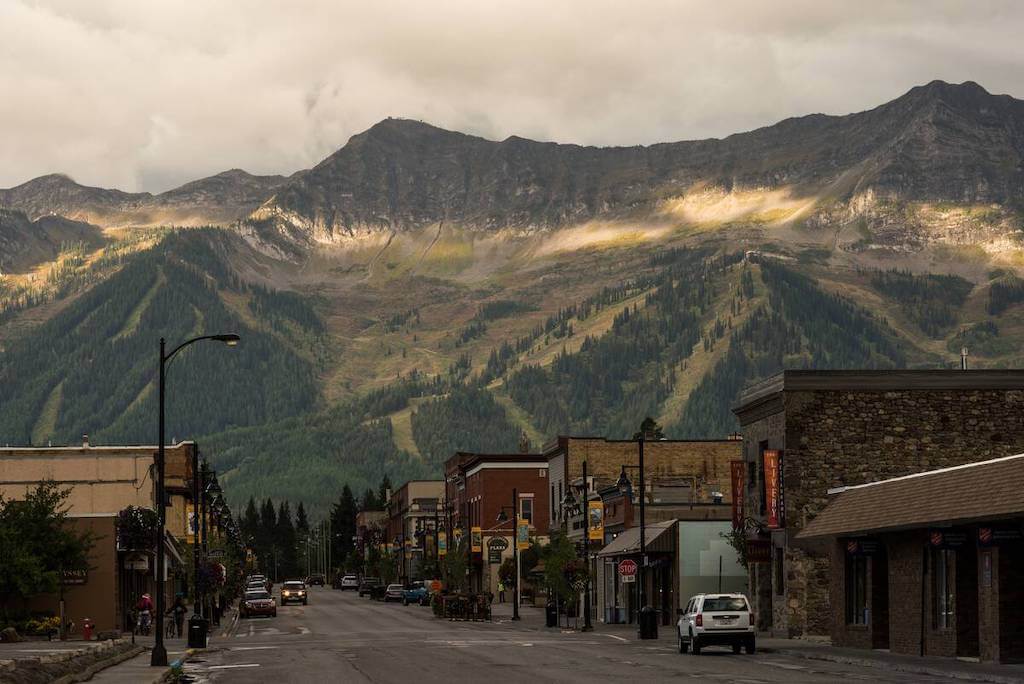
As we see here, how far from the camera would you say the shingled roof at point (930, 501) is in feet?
146

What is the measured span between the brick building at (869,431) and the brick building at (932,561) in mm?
5337

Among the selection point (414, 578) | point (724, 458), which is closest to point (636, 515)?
point (724, 458)

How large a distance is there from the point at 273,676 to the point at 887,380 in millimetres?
31730

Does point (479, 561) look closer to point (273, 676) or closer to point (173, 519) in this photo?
point (173, 519)

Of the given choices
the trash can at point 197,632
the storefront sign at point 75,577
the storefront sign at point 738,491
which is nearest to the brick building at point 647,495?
the storefront sign at point 738,491

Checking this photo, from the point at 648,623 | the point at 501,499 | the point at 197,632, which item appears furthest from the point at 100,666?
the point at 501,499

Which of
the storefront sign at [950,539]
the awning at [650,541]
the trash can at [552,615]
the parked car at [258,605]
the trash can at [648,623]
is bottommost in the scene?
the parked car at [258,605]

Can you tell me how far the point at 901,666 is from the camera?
45781mm

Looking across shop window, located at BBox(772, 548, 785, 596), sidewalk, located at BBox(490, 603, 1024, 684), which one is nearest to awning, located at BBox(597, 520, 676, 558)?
sidewalk, located at BBox(490, 603, 1024, 684)

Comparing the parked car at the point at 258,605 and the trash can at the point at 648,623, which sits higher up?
the trash can at the point at 648,623

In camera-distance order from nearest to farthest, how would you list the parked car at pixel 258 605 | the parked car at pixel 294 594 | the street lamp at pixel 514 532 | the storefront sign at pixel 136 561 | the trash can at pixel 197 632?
the trash can at pixel 197 632 < the storefront sign at pixel 136 561 < the street lamp at pixel 514 532 < the parked car at pixel 258 605 < the parked car at pixel 294 594

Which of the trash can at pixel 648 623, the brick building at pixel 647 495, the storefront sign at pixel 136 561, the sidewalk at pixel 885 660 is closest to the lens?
the sidewalk at pixel 885 660

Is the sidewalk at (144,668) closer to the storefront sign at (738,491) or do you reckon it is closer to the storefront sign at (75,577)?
the storefront sign at (75,577)

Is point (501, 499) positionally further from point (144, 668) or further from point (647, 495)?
point (144, 668)
